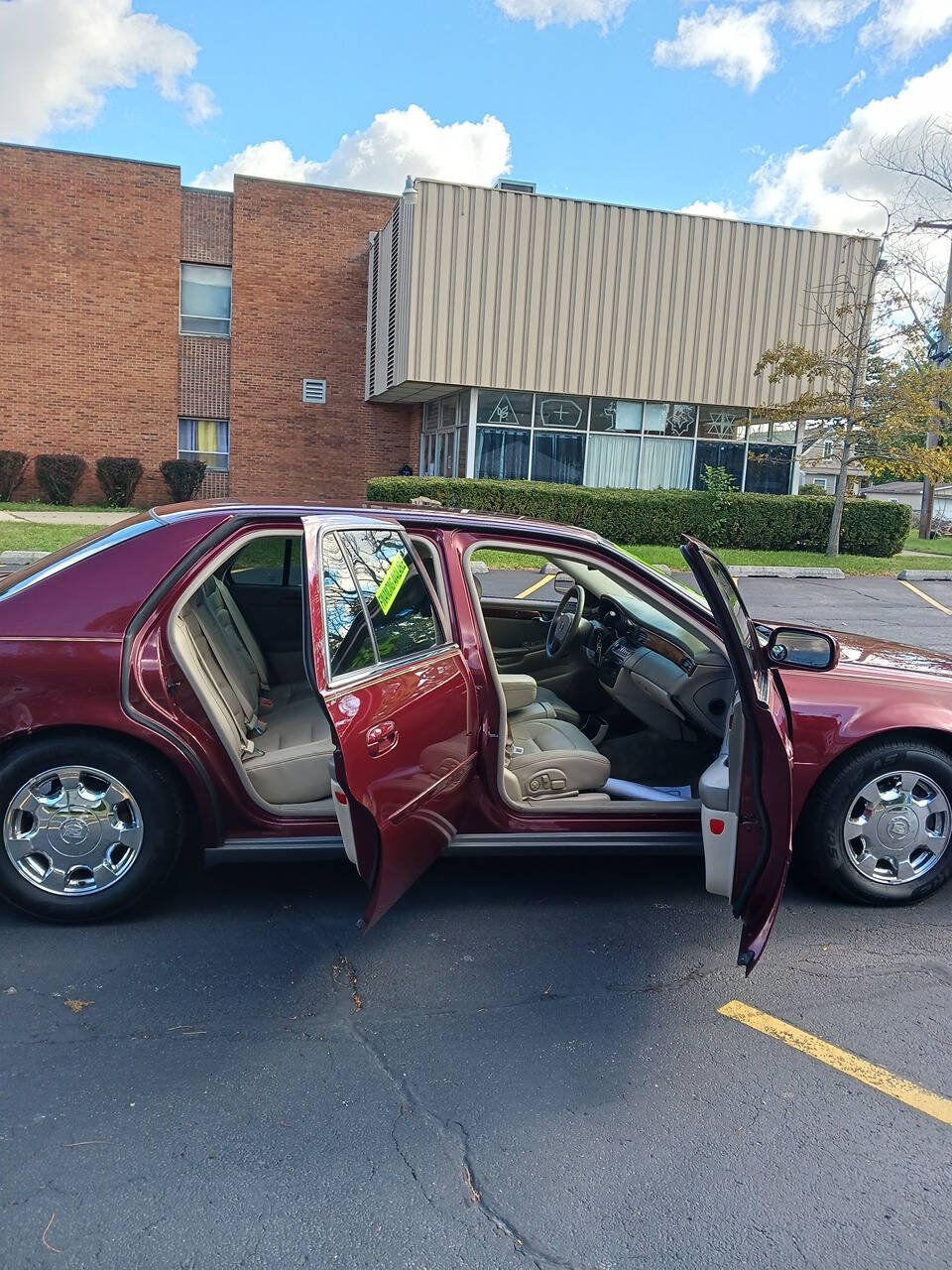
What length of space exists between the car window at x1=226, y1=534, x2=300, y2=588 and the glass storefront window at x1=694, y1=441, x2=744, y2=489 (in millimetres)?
16997

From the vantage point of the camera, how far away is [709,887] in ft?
10.9

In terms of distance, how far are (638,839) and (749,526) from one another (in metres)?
16.1

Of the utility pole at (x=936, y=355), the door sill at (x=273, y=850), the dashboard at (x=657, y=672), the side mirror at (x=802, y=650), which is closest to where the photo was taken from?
the door sill at (x=273, y=850)

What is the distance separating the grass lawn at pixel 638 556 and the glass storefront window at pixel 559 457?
3.48m

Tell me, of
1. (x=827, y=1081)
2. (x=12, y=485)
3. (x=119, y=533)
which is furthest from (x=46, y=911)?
(x=12, y=485)

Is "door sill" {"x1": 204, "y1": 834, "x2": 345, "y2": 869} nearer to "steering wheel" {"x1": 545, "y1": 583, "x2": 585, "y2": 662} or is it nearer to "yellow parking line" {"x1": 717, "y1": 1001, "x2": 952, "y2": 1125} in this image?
"yellow parking line" {"x1": 717, "y1": 1001, "x2": 952, "y2": 1125}

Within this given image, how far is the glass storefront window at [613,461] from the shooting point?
2075 cm

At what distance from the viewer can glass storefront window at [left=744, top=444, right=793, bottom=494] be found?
69.2 ft

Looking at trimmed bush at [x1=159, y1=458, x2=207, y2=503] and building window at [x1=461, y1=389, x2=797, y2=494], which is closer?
building window at [x1=461, y1=389, x2=797, y2=494]

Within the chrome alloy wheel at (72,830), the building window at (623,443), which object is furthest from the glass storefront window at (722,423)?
the chrome alloy wheel at (72,830)

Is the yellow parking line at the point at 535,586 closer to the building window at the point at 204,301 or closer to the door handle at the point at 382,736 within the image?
the door handle at the point at 382,736

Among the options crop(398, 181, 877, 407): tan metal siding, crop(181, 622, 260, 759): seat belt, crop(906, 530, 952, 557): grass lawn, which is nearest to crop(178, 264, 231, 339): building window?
crop(398, 181, 877, 407): tan metal siding

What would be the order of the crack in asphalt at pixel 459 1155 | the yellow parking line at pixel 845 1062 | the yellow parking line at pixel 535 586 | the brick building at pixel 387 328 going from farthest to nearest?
1. the brick building at pixel 387 328
2. the yellow parking line at pixel 535 586
3. the yellow parking line at pixel 845 1062
4. the crack in asphalt at pixel 459 1155

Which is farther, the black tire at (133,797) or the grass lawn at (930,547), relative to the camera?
the grass lawn at (930,547)
